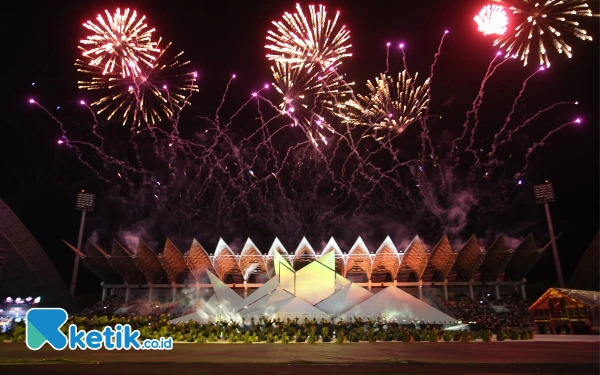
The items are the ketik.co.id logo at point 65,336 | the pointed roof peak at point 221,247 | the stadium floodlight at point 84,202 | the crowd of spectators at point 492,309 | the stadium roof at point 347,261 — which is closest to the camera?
the ketik.co.id logo at point 65,336

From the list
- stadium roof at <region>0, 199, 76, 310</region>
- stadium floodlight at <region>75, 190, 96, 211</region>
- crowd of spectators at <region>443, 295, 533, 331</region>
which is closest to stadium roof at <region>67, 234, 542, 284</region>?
crowd of spectators at <region>443, 295, 533, 331</region>

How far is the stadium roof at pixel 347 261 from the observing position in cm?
4634

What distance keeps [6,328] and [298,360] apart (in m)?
19.1

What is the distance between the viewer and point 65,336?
1262 cm

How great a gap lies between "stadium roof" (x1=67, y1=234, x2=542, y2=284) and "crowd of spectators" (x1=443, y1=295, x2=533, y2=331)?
2881 mm

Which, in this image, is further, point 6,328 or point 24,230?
point 24,230

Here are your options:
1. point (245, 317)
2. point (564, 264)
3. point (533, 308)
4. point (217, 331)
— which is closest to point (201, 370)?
Result: point (217, 331)

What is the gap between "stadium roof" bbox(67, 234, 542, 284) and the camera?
152 feet

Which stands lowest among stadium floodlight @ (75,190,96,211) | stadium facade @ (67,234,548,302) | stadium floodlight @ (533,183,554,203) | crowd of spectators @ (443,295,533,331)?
crowd of spectators @ (443,295,533,331)

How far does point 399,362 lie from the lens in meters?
11.5

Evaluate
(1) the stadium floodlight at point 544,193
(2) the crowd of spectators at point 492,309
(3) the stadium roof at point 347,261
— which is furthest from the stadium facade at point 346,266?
(1) the stadium floodlight at point 544,193

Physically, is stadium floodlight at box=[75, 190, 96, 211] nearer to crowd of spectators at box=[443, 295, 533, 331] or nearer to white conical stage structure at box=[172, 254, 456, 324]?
white conical stage structure at box=[172, 254, 456, 324]

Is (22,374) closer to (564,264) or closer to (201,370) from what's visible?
(201,370)

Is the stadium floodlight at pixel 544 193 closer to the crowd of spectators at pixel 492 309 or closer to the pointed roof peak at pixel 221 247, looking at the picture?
the crowd of spectators at pixel 492 309
